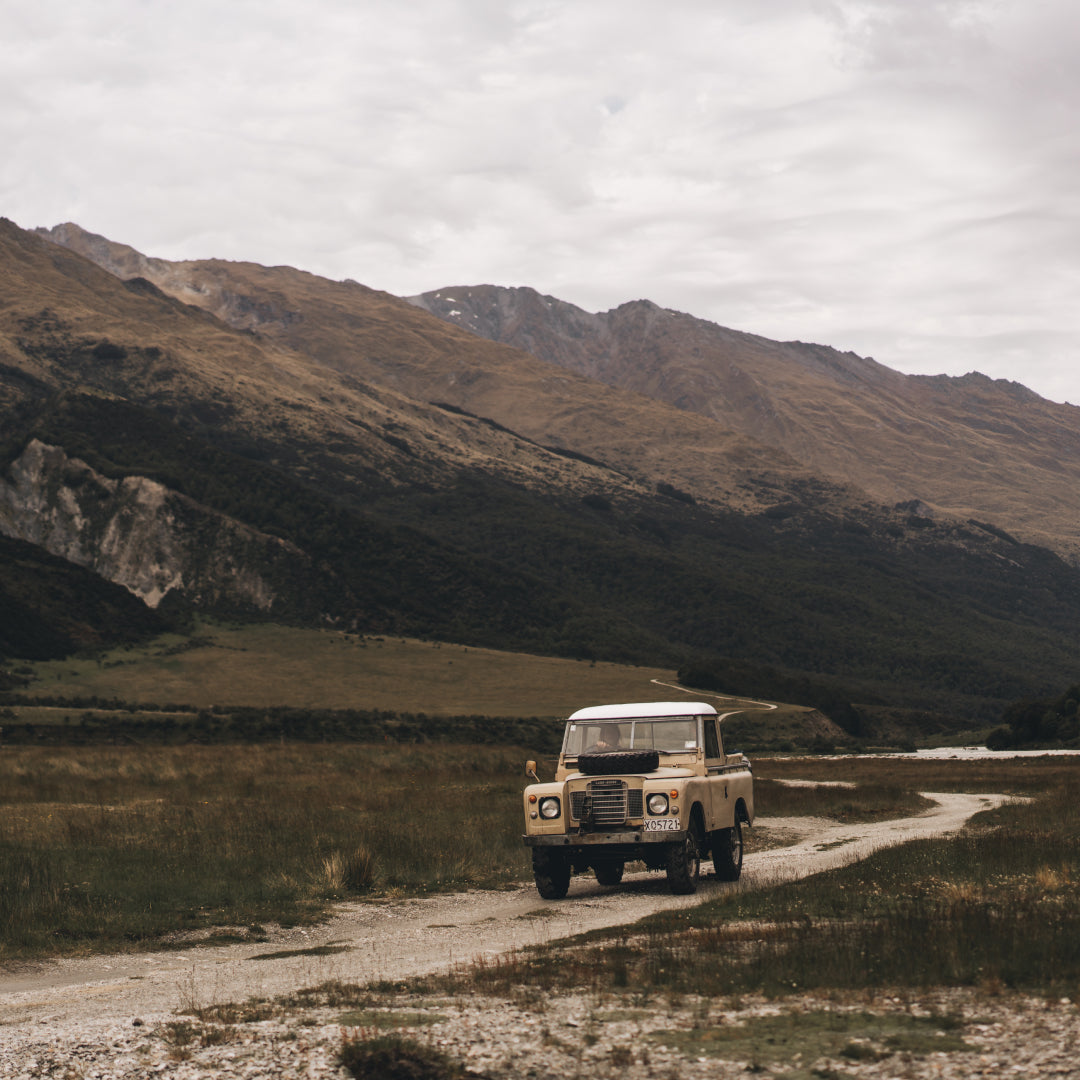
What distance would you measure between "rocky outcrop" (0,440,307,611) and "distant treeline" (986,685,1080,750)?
89796 mm

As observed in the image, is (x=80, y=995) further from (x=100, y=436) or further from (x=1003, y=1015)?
(x=100, y=436)

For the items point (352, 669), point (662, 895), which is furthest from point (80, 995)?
point (352, 669)

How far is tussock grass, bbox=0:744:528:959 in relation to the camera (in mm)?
18812

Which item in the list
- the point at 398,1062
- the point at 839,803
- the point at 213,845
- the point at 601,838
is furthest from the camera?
the point at 839,803

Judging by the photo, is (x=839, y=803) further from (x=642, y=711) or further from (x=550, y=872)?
(x=550, y=872)

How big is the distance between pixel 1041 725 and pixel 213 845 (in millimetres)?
91289

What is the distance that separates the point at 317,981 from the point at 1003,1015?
23.3 ft

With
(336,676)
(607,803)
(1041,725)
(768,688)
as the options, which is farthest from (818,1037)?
(768,688)

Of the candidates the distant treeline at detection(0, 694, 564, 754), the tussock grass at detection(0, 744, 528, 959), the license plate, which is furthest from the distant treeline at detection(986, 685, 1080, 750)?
the license plate

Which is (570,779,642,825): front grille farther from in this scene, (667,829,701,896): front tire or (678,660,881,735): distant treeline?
(678,660,881,735): distant treeline

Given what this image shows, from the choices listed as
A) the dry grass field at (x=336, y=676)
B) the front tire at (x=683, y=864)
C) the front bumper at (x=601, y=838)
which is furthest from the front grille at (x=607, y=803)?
the dry grass field at (x=336, y=676)

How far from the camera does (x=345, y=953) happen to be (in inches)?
635

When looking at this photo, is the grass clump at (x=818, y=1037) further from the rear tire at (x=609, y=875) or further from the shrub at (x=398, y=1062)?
the rear tire at (x=609, y=875)

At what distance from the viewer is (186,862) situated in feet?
75.2
